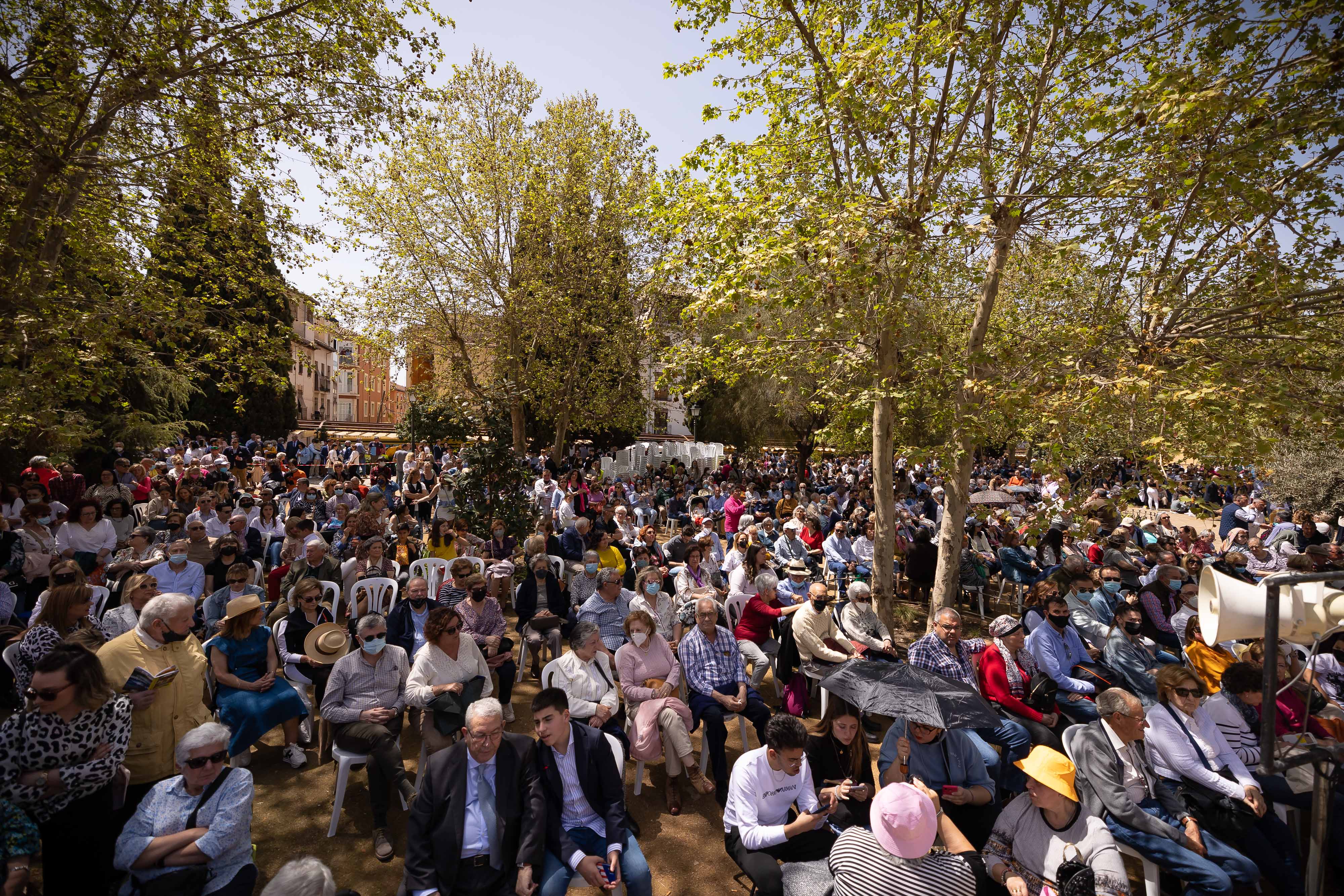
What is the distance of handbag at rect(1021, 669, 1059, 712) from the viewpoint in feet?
15.5

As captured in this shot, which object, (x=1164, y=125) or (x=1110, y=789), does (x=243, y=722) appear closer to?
(x=1110, y=789)

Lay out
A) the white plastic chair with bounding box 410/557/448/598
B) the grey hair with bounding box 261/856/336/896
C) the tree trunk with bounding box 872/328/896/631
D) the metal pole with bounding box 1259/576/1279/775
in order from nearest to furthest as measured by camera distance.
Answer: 1. the grey hair with bounding box 261/856/336/896
2. the metal pole with bounding box 1259/576/1279/775
3. the white plastic chair with bounding box 410/557/448/598
4. the tree trunk with bounding box 872/328/896/631

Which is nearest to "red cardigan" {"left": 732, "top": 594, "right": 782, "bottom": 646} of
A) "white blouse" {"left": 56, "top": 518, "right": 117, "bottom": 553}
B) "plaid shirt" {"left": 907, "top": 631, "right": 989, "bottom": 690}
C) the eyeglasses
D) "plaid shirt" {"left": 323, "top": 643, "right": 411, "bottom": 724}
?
"plaid shirt" {"left": 907, "top": 631, "right": 989, "bottom": 690}

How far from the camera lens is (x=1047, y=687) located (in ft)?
15.7

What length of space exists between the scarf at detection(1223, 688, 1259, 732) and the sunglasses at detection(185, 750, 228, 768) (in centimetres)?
571

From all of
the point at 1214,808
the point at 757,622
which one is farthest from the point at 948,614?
the point at 757,622

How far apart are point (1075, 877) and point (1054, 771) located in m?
0.40

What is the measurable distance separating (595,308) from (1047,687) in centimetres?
1315

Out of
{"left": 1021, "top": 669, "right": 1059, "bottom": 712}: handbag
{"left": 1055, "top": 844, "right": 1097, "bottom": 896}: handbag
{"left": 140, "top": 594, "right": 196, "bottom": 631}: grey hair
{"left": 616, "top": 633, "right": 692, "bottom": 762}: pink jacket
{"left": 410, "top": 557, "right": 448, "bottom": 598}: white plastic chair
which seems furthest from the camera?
{"left": 410, "top": 557, "right": 448, "bottom": 598}: white plastic chair

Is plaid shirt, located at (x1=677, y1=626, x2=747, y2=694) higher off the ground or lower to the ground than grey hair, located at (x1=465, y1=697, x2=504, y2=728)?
lower

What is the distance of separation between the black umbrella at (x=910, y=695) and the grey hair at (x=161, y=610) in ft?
12.7

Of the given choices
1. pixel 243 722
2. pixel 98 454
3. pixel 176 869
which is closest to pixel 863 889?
pixel 176 869

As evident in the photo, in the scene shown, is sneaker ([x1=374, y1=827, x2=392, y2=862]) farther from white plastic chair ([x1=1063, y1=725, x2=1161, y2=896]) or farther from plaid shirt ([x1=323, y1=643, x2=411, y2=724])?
white plastic chair ([x1=1063, y1=725, x2=1161, y2=896])

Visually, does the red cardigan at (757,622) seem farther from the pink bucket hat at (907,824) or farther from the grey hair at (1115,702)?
the pink bucket hat at (907,824)
